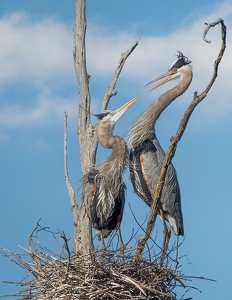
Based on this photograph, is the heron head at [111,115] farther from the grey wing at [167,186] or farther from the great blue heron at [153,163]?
the grey wing at [167,186]

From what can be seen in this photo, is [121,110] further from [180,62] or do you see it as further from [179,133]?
[179,133]

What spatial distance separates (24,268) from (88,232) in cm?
120

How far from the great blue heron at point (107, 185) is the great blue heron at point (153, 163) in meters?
0.15

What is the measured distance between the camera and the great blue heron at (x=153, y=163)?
5.66 m

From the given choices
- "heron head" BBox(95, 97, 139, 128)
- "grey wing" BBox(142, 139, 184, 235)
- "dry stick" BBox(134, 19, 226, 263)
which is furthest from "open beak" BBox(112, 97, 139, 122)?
"dry stick" BBox(134, 19, 226, 263)

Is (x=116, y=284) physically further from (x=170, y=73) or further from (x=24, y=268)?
(x=170, y=73)

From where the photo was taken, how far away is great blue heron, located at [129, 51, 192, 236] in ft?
18.6

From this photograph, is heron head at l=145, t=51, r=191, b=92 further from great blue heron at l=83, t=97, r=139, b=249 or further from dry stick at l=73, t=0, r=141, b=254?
great blue heron at l=83, t=97, r=139, b=249

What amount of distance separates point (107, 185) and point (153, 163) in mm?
590

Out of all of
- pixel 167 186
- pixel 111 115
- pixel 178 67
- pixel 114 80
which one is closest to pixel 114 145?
pixel 111 115

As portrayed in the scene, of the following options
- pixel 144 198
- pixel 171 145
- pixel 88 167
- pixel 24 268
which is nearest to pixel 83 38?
pixel 88 167

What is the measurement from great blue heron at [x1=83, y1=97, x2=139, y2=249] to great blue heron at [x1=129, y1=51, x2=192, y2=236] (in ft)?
0.51

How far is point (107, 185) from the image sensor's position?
570cm

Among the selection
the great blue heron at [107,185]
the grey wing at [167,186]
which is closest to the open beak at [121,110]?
the great blue heron at [107,185]
